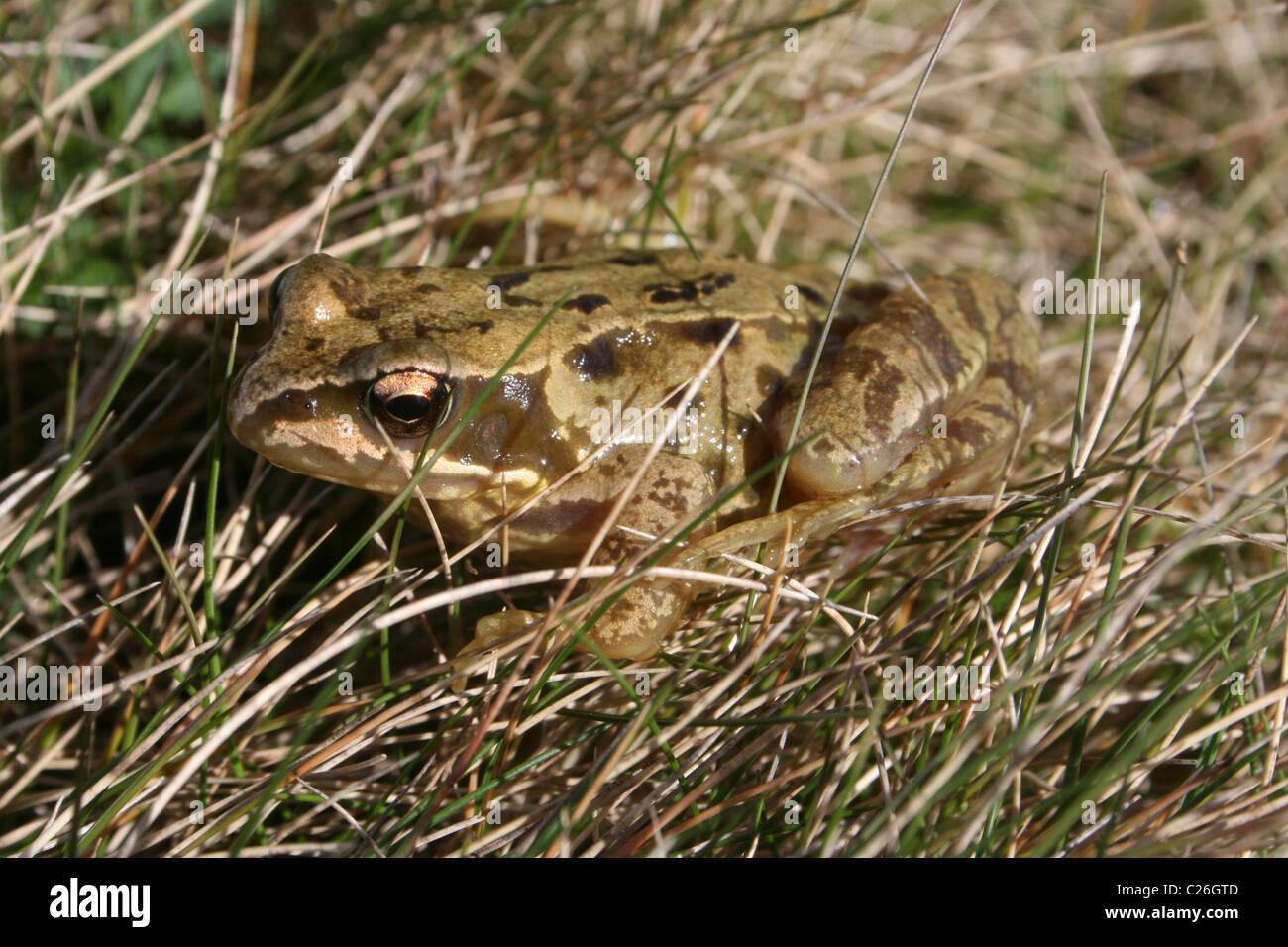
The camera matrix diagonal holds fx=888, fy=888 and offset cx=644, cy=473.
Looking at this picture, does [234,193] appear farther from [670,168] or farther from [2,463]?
[670,168]

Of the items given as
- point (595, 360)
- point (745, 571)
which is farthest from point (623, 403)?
point (745, 571)

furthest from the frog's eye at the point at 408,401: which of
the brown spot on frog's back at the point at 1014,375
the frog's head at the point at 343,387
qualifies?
the brown spot on frog's back at the point at 1014,375

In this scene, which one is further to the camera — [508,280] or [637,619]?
[508,280]

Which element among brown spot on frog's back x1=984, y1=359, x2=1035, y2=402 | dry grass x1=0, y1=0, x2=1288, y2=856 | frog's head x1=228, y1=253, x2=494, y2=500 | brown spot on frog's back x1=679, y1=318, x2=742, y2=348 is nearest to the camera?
dry grass x1=0, y1=0, x2=1288, y2=856

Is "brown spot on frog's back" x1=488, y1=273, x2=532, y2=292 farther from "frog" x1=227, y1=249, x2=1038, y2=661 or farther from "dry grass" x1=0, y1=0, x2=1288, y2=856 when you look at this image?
"dry grass" x1=0, y1=0, x2=1288, y2=856

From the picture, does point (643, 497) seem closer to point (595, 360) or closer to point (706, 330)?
point (595, 360)

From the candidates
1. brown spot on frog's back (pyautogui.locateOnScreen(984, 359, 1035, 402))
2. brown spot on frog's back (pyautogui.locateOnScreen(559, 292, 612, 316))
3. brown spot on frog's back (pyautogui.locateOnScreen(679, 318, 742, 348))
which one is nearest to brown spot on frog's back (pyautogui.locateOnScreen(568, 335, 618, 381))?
brown spot on frog's back (pyautogui.locateOnScreen(559, 292, 612, 316))

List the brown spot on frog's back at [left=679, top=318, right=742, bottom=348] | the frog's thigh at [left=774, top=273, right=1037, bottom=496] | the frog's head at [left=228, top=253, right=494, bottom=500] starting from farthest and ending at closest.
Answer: the brown spot on frog's back at [left=679, top=318, right=742, bottom=348], the frog's thigh at [left=774, top=273, right=1037, bottom=496], the frog's head at [left=228, top=253, right=494, bottom=500]
